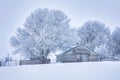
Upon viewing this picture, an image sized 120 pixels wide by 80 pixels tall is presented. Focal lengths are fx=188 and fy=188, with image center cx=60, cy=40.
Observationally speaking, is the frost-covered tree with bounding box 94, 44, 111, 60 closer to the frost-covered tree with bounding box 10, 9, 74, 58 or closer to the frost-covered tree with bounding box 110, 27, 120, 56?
the frost-covered tree with bounding box 110, 27, 120, 56

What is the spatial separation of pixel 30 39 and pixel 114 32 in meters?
2.96

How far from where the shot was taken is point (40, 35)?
6.81 metres

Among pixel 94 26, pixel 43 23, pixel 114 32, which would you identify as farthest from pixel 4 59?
pixel 114 32

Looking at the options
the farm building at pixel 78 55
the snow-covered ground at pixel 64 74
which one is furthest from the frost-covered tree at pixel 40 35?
the snow-covered ground at pixel 64 74

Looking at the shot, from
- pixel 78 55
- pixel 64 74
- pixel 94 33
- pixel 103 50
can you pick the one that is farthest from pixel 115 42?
pixel 64 74

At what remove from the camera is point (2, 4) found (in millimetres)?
4730

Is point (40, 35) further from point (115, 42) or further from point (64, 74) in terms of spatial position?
point (64, 74)

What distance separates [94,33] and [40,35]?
6.49 feet

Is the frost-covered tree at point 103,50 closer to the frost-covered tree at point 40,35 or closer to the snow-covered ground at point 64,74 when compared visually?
the frost-covered tree at point 40,35

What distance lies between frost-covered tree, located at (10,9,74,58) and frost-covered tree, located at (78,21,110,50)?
2.20 feet

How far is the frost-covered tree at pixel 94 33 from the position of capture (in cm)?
653

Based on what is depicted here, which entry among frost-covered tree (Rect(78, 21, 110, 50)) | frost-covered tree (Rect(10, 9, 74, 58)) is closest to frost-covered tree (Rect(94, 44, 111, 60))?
frost-covered tree (Rect(78, 21, 110, 50))

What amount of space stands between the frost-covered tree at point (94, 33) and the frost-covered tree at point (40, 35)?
26.4 inches

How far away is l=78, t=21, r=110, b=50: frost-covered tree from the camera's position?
6.53 m
